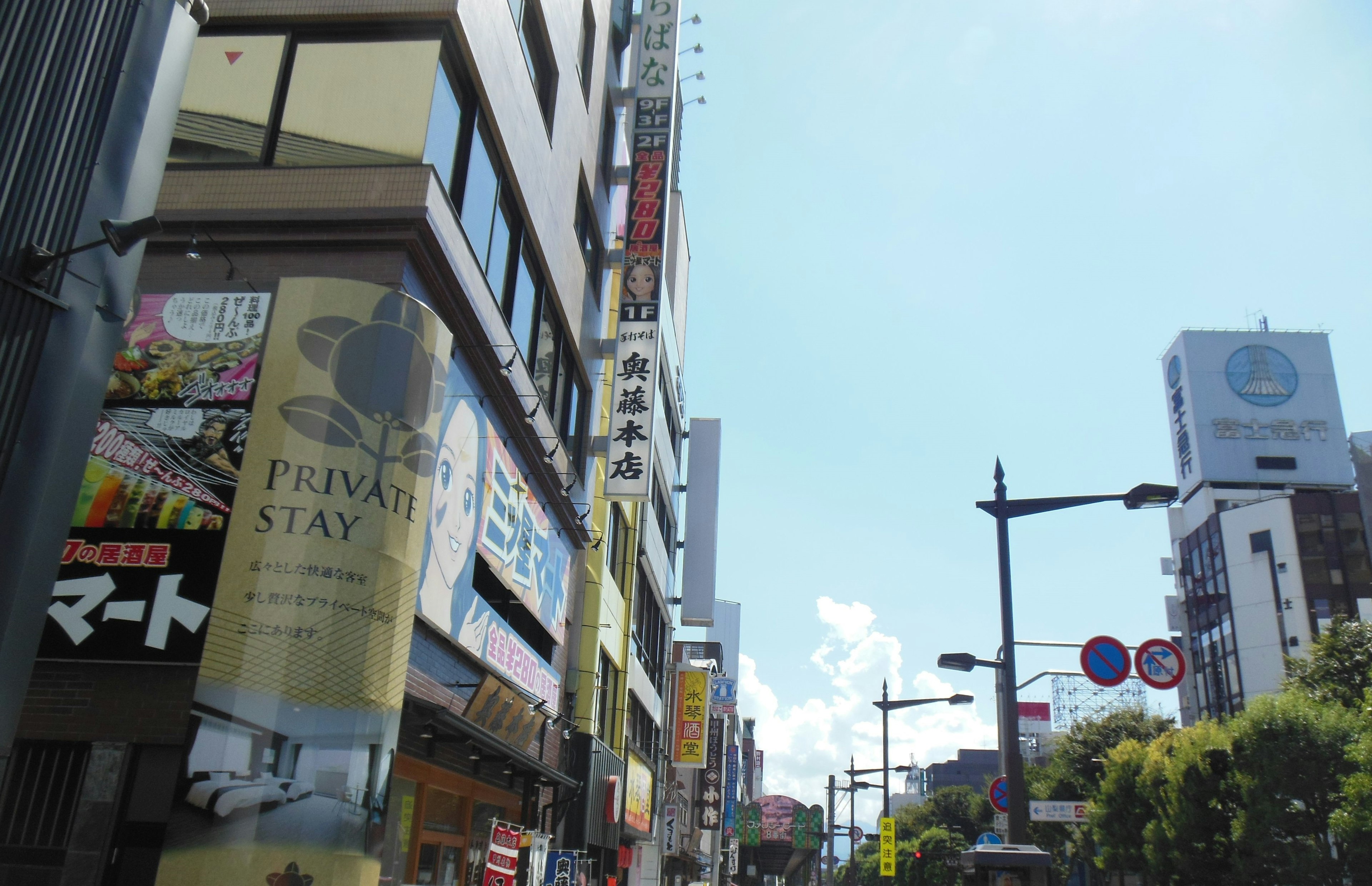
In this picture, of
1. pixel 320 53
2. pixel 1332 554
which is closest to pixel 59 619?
pixel 320 53

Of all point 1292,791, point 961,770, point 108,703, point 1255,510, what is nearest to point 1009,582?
point 108,703

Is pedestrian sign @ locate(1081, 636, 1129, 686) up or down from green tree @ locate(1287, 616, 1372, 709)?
down

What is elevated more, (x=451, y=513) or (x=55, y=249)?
(x=55, y=249)

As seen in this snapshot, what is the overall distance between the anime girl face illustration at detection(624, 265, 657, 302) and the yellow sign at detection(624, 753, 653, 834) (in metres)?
13.6

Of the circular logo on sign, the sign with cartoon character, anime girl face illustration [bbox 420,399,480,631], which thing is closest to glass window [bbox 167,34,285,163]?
the sign with cartoon character

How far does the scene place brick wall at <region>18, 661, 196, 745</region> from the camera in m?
10.5

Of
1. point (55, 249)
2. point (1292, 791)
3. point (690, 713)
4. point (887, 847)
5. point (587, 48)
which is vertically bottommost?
point (887, 847)

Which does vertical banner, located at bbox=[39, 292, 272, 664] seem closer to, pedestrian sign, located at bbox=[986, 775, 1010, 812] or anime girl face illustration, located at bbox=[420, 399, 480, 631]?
anime girl face illustration, located at bbox=[420, 399, 480, 631]

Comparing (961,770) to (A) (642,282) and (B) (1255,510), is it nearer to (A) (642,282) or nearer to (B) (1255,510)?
(B) (1255,510)

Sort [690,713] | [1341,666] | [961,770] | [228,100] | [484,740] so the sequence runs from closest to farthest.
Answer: [484,740] → [228,100] → [1341,666] → [690,713] → [961,770]

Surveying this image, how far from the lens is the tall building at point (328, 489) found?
10289mm

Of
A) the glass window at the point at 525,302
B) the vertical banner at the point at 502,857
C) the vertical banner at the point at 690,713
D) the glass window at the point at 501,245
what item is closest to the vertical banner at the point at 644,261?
the glass window at the point at 525,302

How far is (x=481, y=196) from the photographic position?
628 inches

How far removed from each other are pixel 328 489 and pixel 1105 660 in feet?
39.1
